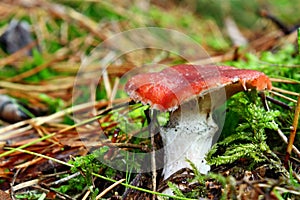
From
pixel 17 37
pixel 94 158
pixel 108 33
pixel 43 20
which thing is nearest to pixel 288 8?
pixel 108 33

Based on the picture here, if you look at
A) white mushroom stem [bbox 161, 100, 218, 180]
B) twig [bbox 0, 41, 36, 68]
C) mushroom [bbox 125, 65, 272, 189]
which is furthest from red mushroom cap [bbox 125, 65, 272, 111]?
twig [bbox 0, 41, 36, 68]

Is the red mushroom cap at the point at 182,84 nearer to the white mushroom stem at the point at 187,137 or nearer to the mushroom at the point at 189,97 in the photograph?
the mushroom at the point at 189,97

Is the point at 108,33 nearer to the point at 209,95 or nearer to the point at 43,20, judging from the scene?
the point at 43,20

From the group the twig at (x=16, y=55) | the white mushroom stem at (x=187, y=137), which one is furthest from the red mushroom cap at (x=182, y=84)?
the twig at (x=16, y=55)

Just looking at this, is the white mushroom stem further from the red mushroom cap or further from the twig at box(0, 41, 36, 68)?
the twig at box(0, 41, 36, 68)

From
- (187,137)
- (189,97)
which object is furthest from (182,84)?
(187,137)

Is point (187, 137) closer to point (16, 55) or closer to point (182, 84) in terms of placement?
point (182, 84)
